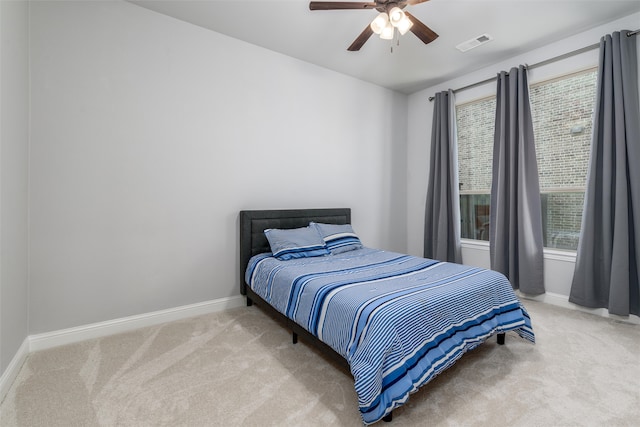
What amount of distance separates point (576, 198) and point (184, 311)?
4192 mm

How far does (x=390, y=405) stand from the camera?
4.64ft

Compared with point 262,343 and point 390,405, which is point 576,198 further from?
point 262,343

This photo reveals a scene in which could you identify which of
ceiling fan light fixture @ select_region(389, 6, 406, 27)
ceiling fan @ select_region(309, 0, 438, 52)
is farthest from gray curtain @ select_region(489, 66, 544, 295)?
ceiling fan light fixture @ select_region(389, 6, 406, 27)

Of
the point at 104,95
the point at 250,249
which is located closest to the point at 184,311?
the point at 250,249

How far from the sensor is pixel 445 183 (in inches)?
160

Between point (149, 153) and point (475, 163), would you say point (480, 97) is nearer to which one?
point (475, 163)

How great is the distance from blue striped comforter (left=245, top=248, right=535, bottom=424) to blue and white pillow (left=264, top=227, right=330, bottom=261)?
0.27 m

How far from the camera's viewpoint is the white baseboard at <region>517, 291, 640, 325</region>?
2.69m

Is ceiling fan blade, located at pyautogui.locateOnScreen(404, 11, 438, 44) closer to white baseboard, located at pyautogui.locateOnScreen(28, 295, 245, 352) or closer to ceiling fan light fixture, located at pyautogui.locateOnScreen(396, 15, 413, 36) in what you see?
ceiling fan light fixture, located at pyautogui.locateOnScreen(396, 15, 413, 36)

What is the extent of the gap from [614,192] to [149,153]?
427 cm

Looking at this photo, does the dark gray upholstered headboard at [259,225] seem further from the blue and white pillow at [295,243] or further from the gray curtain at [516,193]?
the gray curtain at [516,193]

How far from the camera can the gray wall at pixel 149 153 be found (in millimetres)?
2252

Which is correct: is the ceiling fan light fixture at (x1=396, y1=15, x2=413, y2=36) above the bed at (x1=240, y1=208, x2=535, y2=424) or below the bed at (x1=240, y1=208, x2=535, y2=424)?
above

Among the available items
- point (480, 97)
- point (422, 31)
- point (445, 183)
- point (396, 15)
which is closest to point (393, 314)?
point (396, 15)
